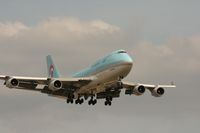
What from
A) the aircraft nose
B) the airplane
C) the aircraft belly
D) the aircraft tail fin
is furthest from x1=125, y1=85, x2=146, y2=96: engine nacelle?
the aircraft tail fin

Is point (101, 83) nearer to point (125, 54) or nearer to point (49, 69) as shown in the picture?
point (125, 54)

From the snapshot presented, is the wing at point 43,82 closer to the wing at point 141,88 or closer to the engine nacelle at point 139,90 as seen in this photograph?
the wing at point 141,88

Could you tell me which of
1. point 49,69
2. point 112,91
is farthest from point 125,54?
point 49,69

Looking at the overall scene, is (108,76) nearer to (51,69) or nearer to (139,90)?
(139,90)

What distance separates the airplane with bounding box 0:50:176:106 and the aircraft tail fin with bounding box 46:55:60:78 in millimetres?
14906

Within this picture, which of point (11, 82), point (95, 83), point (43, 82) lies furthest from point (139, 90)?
point (11, 82)

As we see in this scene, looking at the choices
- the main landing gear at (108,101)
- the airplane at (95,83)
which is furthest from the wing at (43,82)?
the main landing gear at (108,101)

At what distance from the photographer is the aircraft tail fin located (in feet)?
346

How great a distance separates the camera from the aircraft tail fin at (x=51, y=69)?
346ft

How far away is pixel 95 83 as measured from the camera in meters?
80.6

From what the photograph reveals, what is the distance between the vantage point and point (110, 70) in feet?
259

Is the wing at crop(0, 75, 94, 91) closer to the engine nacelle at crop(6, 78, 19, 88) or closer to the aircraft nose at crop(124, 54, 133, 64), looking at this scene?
the engine nacelle at crop(6, 78, 19, 88)

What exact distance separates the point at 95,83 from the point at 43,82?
312 inches

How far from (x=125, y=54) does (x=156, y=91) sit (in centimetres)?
1194
